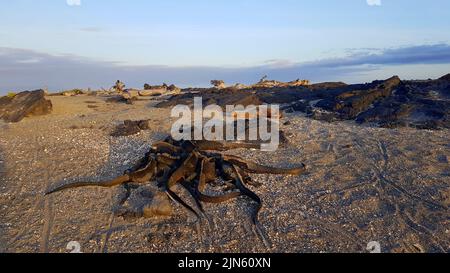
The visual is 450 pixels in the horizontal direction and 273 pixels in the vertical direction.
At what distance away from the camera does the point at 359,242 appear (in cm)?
452

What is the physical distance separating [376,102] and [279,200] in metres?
8.02

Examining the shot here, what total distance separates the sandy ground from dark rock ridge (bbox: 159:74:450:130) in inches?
58.3

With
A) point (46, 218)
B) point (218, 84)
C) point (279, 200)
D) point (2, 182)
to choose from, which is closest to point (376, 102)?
point (279, 200)

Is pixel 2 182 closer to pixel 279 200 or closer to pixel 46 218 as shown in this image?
pixel 46 218

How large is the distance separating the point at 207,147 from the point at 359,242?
3.74m

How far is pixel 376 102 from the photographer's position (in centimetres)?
1257

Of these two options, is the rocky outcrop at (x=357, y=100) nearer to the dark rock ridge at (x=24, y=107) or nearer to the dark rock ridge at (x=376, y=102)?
the dark rock ridge at (x=376, y=102)

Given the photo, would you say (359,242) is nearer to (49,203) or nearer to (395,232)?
(395,232)

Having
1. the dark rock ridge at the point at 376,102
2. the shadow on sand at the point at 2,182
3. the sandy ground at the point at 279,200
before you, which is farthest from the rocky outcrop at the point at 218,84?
the shadow on sand at the point at 2,182

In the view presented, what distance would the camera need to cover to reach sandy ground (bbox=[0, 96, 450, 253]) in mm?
4605

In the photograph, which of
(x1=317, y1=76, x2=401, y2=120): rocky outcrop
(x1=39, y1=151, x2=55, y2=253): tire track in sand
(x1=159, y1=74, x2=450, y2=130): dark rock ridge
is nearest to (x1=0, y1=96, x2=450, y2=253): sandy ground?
(x1=39, y1=151, x2=55, y2=253): tire track in sand

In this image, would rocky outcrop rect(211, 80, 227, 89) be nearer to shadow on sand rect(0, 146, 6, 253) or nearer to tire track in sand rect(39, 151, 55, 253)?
shadow on sand rect(0, 146, 6, 253)
